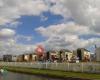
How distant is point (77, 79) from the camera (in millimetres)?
38094

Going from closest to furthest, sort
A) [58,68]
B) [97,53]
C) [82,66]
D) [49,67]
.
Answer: [82,66] → [58,68] → [49,67] → [97,53]

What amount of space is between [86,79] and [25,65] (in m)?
82.0

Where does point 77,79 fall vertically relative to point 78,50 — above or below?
below

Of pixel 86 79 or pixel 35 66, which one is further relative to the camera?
pixel 35 66

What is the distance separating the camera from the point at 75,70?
196 feet

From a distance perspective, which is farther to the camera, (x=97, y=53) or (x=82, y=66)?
(x=97, y=53)

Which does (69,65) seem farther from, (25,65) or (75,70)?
(25,65)

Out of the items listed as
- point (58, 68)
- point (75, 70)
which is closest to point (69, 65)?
point (75, 70)

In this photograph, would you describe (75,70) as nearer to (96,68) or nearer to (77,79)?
(96,68)

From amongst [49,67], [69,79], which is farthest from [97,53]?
[69,79]

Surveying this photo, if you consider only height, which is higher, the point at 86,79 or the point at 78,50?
the point at 78,50

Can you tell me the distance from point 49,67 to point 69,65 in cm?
1849

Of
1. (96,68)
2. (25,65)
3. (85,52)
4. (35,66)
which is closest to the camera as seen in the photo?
(96,68)

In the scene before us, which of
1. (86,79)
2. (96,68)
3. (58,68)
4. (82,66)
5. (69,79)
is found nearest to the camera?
(86,79)
